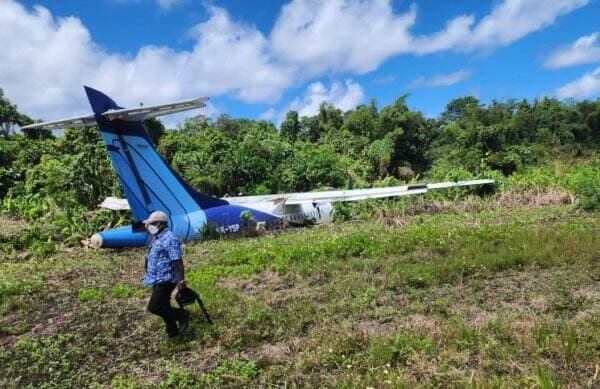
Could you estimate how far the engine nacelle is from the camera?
11969 millimetres

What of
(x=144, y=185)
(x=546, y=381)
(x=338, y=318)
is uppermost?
(x=144, y=185)

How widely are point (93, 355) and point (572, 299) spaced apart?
607 centimetres

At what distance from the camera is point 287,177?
2428cm

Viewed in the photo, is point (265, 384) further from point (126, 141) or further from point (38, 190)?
point (38, 190)

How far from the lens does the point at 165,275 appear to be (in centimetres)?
596

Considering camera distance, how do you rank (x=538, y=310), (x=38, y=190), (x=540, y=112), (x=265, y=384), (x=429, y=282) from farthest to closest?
(x=540, y=112)
(x=38, y=190)
(x=429, y=282)
(x=538, y=310)
(x=265, y=384)

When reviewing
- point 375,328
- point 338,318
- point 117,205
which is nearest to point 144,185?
point 117,205

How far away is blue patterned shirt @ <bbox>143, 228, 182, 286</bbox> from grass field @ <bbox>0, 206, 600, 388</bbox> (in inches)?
31.8

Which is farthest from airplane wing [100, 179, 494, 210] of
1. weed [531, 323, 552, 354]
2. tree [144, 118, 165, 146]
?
tree [144, 118, 165, 146]

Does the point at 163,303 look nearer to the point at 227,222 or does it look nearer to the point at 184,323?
the point at 184,323

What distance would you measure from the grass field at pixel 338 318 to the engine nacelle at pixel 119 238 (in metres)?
1.29

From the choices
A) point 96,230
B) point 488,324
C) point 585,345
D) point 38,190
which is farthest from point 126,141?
point 38,190

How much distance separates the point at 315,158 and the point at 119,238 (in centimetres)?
1430

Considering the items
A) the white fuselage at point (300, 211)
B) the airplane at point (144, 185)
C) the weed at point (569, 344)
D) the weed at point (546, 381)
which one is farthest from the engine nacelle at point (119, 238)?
the weed at point (546, 381)
